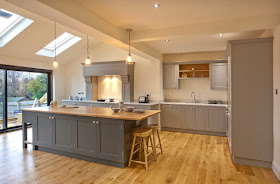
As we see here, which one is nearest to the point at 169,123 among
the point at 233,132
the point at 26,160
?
the point at 233,132

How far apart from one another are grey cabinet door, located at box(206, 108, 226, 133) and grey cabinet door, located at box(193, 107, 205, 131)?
117 millimetres

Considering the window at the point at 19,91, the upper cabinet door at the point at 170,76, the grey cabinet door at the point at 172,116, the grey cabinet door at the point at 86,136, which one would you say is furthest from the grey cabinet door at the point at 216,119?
the window at the point at 19,91

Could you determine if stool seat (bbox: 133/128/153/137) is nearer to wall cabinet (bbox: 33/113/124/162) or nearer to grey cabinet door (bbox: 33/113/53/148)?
wall cabinet (bbox: 33/113/124/162)

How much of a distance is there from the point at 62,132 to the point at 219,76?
479 centimetres

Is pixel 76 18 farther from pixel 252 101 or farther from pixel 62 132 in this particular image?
pixel 252 101

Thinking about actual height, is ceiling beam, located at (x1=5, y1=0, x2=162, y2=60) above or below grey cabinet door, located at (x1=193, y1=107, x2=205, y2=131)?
above

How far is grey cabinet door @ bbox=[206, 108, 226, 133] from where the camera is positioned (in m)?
5.54

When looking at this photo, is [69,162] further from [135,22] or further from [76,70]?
[76,70]

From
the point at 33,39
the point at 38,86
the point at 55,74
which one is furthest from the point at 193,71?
the point at 38,86

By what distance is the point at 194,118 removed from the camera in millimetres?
5879

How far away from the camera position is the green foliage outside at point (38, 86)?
22.9 feet

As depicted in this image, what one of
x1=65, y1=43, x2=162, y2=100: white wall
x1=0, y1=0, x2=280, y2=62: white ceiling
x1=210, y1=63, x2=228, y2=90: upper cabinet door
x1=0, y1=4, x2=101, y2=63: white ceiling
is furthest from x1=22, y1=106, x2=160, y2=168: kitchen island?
x1=210, y1=63, x2=228, y2=90: upper cabinet door

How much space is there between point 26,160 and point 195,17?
417cm

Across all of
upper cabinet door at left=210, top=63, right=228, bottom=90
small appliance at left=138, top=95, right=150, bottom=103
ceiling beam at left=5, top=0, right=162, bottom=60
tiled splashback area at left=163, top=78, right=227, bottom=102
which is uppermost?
ceiling beam at left=5, top=0, right=162, bottom=60
